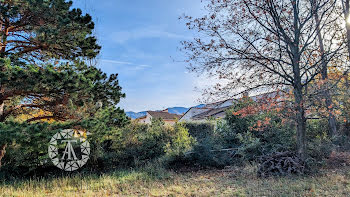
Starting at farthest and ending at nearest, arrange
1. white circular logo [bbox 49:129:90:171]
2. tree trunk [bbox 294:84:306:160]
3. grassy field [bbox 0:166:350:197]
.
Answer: white circular logo [bbox 49:129:90:171], tree trunk [bbox 294:84:306:160], grassy field [bbox 0:166:350:197]

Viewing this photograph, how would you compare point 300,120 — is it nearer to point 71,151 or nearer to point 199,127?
point 199,127

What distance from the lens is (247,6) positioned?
6352 millimetres

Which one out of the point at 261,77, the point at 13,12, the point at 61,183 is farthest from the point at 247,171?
the point at 13,12

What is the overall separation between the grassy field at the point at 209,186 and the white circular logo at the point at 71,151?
110 cm

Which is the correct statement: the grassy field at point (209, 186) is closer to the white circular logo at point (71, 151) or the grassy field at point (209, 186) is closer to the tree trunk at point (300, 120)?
the tree trunk at point (300, 120)

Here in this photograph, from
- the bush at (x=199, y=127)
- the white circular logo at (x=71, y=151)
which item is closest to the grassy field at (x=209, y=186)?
the white circular logo at (x=71, y=151)

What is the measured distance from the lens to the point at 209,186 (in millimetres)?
4965

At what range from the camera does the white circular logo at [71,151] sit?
661 centimetres

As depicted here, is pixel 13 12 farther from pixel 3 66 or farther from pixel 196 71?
pixel 196 71

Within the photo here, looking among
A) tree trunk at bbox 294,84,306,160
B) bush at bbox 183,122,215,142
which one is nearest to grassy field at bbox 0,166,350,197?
tree trunk at bbox 294,84,306,160

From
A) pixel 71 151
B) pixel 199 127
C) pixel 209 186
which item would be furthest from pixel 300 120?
pixel 71 151

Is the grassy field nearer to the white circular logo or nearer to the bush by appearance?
the white circular logo

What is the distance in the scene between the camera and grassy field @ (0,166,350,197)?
420cm

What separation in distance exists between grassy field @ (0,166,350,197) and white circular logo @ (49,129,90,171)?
1.10m
